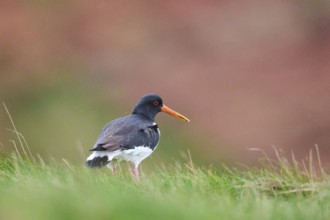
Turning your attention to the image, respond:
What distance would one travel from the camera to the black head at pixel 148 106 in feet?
40.3

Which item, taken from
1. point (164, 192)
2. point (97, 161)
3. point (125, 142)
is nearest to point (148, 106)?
point (125, 142)

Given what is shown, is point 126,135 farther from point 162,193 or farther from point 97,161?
point 162,193

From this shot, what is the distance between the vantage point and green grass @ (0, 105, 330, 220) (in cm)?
689

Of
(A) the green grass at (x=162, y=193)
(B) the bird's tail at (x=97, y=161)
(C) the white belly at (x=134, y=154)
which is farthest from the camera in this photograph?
(C) the white belly at (x=134, y=154)

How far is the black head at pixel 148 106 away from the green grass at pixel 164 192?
2.49 meters

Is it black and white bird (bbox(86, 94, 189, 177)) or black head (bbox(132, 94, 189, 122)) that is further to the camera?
black head (bbox(132, 94, 189, 122))

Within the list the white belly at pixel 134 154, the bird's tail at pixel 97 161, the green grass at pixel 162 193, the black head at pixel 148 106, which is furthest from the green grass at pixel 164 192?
the black head at pixel 148 106

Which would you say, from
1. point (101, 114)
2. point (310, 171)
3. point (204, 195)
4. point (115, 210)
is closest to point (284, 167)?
point (310, 171)

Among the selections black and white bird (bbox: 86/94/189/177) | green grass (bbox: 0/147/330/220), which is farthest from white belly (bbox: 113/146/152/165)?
green grass (bbox: 0/147/330/220)

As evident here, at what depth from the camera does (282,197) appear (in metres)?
8.53

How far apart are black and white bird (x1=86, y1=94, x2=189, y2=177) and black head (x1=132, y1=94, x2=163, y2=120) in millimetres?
249

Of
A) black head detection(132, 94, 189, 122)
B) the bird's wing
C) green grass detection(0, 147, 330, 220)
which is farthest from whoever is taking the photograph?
black head detection(132, 94, 189, 122)

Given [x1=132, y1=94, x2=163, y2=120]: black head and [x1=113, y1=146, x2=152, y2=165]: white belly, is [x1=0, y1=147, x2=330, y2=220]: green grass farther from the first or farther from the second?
[x1=132, y1=94, x2=163, y2=120]: black head

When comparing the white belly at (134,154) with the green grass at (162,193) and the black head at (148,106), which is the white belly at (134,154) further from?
the green grass at (162,193)
